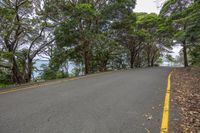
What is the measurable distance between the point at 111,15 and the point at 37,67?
9324 mm

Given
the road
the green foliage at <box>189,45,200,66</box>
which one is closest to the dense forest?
the green foliage at <box>189,45,200,66</box>

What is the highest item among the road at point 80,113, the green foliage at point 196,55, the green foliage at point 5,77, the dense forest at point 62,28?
the dense forest at point 62,28

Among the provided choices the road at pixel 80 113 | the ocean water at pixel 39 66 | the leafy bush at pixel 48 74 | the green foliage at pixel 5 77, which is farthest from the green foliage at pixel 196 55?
the green foliage at pixel 5 77

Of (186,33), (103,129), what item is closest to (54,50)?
(186,33)

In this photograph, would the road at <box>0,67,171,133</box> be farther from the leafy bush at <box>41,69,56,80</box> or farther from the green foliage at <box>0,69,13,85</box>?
the leafy bush at <box>41,69,56,80</box>

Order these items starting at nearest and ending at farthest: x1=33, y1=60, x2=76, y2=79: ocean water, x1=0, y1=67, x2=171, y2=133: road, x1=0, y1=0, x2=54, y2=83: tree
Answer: x1=0, y1=67, x2=171, y2=133: road, x1=0, y1=0, x2=54, y2=83: tree, x1=33, y1=60, x2=76, y2=79: ocean water

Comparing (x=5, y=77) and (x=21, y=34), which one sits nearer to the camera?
(x=21, y=34)

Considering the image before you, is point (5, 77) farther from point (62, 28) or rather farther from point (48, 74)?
point (62, 28)

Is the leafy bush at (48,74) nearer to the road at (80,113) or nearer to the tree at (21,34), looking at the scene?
the tree at (21,34)

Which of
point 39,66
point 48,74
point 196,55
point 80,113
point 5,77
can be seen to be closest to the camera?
point 80,113

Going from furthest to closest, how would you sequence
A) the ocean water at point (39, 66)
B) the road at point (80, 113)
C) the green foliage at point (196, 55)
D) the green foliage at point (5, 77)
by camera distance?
1. the green foliage at point (196, 55)
2. the ocean water at point (39, 66)
3. the green foliage at point (5, 77)
4. the road at point (80, 113)

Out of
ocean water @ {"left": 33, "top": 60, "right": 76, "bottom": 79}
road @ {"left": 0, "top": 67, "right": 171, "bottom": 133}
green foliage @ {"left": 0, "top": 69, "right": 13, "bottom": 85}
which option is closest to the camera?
road @ {"left": 0, "top": 67, "right": 171, "bottom": 133}

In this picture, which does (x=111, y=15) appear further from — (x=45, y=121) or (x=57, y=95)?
(x=45, y=121)

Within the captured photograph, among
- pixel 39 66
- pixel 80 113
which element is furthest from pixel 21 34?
pixel 80 113
